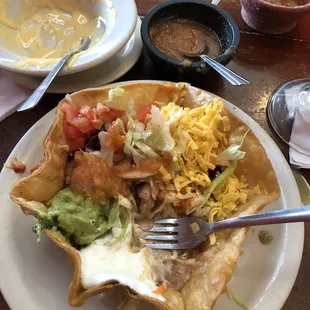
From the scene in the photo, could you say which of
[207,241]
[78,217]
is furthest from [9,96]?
[207,241]

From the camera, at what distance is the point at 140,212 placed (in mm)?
1400

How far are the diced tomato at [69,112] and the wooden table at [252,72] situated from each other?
1.11 feet

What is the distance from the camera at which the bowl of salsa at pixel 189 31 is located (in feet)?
6.06

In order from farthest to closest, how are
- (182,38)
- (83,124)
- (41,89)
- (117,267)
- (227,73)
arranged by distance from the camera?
(182,38) < (227,73) < (41,89) < (83,124) < (117,267)

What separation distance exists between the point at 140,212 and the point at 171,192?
0.38ft

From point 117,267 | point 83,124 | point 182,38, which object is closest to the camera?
point 117,267

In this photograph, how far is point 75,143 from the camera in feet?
4.69

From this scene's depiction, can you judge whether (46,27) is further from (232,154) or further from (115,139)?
(232,154)

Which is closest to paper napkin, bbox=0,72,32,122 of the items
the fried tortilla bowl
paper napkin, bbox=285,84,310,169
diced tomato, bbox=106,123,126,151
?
the fried tortilla bowl

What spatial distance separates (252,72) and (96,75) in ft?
2.24

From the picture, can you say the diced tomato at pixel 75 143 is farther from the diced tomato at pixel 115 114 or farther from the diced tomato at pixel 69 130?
the diced tomato at pixel 115 114

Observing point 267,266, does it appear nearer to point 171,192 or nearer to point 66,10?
point 171,192

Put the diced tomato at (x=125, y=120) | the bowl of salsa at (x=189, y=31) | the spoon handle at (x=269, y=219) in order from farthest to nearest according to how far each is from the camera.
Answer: the bowl of salsa at (x=189, y=31)
the diced tomato at (x=125, y=120)
the spoon handle at (x=269, y=219)

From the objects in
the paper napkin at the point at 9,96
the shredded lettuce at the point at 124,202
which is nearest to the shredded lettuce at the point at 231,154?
the shredded lettuce at the point at 124,202
